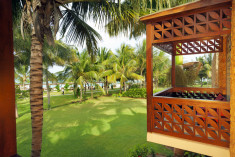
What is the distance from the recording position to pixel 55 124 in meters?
8.05

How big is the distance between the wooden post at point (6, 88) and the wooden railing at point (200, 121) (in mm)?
3520

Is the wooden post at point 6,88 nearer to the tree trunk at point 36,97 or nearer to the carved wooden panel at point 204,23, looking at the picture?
the tree trunk at point 36,97

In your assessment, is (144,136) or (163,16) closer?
(163,16)

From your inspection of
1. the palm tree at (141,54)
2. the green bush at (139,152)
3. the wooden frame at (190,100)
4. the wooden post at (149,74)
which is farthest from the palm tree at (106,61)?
the wooden frame at (190,100)

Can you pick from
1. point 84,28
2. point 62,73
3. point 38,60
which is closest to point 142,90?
point 62,73

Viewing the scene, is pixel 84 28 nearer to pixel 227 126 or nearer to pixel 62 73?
pixel 227 126

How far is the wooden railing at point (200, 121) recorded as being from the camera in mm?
3162

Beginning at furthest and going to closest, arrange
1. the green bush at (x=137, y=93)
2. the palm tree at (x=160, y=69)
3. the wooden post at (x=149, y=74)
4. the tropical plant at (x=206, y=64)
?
the tropical plant at (x=206, y=64) < the palm tree at (x=160, y=69) < the green bush at (x=137, y=93) < the wooden post at (x=149, y=74)

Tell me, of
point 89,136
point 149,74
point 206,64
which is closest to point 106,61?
point 89,136

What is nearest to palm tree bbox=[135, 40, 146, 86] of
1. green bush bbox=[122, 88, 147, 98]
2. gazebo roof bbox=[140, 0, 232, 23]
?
green bush bbox=[122, 88, 147, 98]

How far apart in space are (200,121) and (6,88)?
150 inches

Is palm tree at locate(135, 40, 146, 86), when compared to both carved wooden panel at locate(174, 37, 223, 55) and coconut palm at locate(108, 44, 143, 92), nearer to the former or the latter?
coconut palm at locate(108, 44, 143, 92)

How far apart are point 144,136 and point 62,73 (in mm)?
11350

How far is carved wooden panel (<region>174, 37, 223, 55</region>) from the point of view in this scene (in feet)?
19.6
